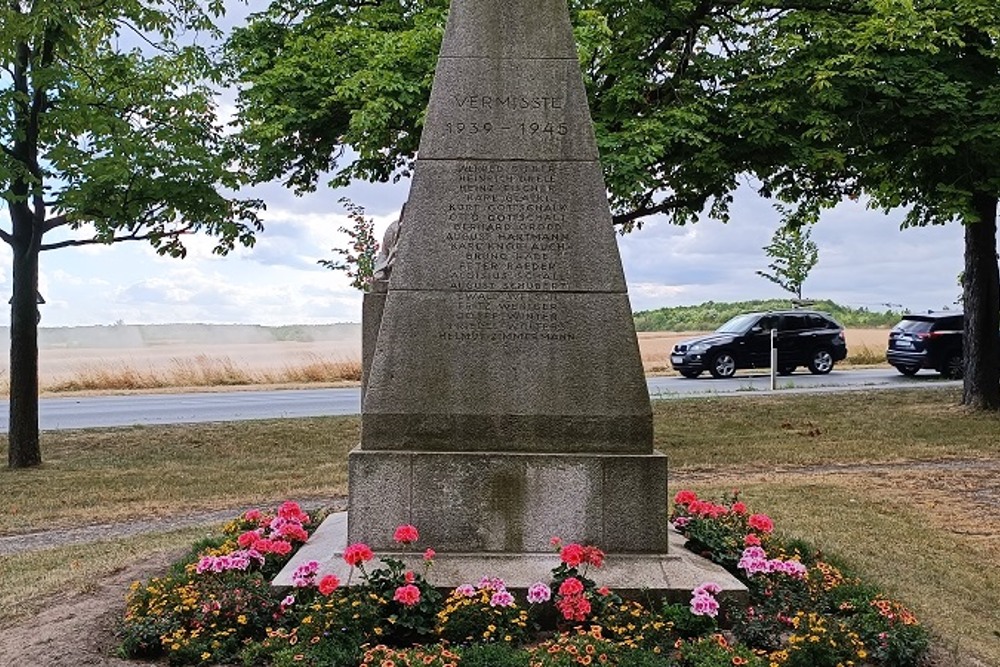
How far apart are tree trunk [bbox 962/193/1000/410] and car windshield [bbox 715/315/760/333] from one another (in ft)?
38.2

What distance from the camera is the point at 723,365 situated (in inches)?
1213

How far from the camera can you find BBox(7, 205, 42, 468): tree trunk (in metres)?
14.9

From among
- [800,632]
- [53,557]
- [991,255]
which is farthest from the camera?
[991,255]

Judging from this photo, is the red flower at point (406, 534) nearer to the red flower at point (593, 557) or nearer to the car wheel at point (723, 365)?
the red flower at point (593, 557)

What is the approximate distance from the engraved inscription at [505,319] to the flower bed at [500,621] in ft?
4.16

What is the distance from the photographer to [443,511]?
6180 millimetres

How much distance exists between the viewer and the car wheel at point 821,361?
3131 cm

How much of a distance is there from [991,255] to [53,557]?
16.3 metres

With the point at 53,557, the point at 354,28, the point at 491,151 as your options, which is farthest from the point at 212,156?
the point at 491,151

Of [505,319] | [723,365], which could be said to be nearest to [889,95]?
[505,319]

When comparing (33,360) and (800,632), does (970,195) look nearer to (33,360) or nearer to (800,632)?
(800,632)

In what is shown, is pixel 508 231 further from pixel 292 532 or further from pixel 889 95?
pixel 889 95

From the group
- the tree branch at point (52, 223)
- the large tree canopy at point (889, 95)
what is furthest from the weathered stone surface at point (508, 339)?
the tree branch at point (52, 223)

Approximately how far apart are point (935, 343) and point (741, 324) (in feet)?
17.6
